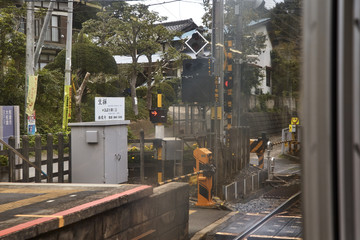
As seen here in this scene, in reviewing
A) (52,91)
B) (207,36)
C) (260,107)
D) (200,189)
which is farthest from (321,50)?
(52,91)

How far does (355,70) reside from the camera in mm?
891

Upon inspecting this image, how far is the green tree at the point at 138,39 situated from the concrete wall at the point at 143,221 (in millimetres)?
5496

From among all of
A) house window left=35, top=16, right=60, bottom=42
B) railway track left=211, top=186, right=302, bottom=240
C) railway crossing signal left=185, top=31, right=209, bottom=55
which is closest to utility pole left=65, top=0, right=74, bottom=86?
railway crossing signal left=185, top=31, right=209, bottom=55

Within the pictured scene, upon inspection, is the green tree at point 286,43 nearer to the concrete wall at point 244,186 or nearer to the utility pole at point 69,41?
the concrete wall at point 244,186

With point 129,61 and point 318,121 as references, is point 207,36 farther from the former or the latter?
point 318,121

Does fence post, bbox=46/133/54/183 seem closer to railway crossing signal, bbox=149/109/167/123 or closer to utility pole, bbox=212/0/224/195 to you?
railway crossing signal, bbox=149/109/167/123

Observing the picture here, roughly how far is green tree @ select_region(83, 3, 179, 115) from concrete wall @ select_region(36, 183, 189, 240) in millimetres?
5496

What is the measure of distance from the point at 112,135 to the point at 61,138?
0.98 meters

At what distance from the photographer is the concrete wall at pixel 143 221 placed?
394 cm

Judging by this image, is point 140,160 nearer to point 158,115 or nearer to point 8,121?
point 158,115

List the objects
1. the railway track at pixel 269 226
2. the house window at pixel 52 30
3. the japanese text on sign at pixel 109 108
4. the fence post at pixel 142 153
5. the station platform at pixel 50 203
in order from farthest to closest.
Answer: the house window at pixel 52 30 → the fence post at pixel 142 153 → the japanese text on sign at pixel 109 108 → the railway track at pixel 269 226 → the station platform at pixel 50 203

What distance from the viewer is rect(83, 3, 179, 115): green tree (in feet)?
36.3

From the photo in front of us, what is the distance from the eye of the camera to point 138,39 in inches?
434

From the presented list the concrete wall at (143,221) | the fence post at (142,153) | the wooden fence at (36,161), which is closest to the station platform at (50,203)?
the concrete wall at (143,221)
